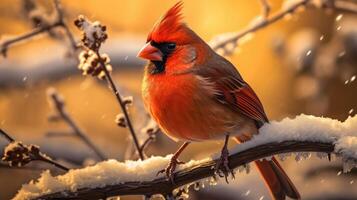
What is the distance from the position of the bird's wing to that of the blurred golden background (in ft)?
1.15

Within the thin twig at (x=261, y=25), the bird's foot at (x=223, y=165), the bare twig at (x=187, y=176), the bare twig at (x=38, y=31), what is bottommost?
the bare twig at (x=187, y=176)

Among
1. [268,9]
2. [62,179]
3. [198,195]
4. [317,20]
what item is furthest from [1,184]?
[62,179]

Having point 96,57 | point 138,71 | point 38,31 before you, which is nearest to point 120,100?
point 96,57

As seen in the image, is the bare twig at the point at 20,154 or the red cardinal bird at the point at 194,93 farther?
the red cardinal bird at the point at 194,93

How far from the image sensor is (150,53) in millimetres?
2070

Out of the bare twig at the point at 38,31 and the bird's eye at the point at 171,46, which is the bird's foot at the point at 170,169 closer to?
the bird's eye at the point at 171,46

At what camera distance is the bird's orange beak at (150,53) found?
2049mm

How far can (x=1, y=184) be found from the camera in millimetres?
4781

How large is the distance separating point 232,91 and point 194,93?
19 centimetres

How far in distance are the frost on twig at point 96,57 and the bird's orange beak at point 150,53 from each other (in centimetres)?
22

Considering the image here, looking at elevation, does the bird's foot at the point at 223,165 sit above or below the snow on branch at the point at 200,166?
above

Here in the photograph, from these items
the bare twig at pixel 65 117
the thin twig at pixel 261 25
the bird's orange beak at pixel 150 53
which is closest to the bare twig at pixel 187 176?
the bird's orange beak at pixel 150 53

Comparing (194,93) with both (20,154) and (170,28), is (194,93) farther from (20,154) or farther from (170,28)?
(20,154)

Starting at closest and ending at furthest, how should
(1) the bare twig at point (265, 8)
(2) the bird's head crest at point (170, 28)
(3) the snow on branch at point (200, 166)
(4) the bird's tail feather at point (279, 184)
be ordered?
(3) the snow on branch at point (200, 166), (2) the bird's head crest at point (170, 28), (4) the bird's tail feather at point (279, 184), (1) the bare twig at point (265, 8)
